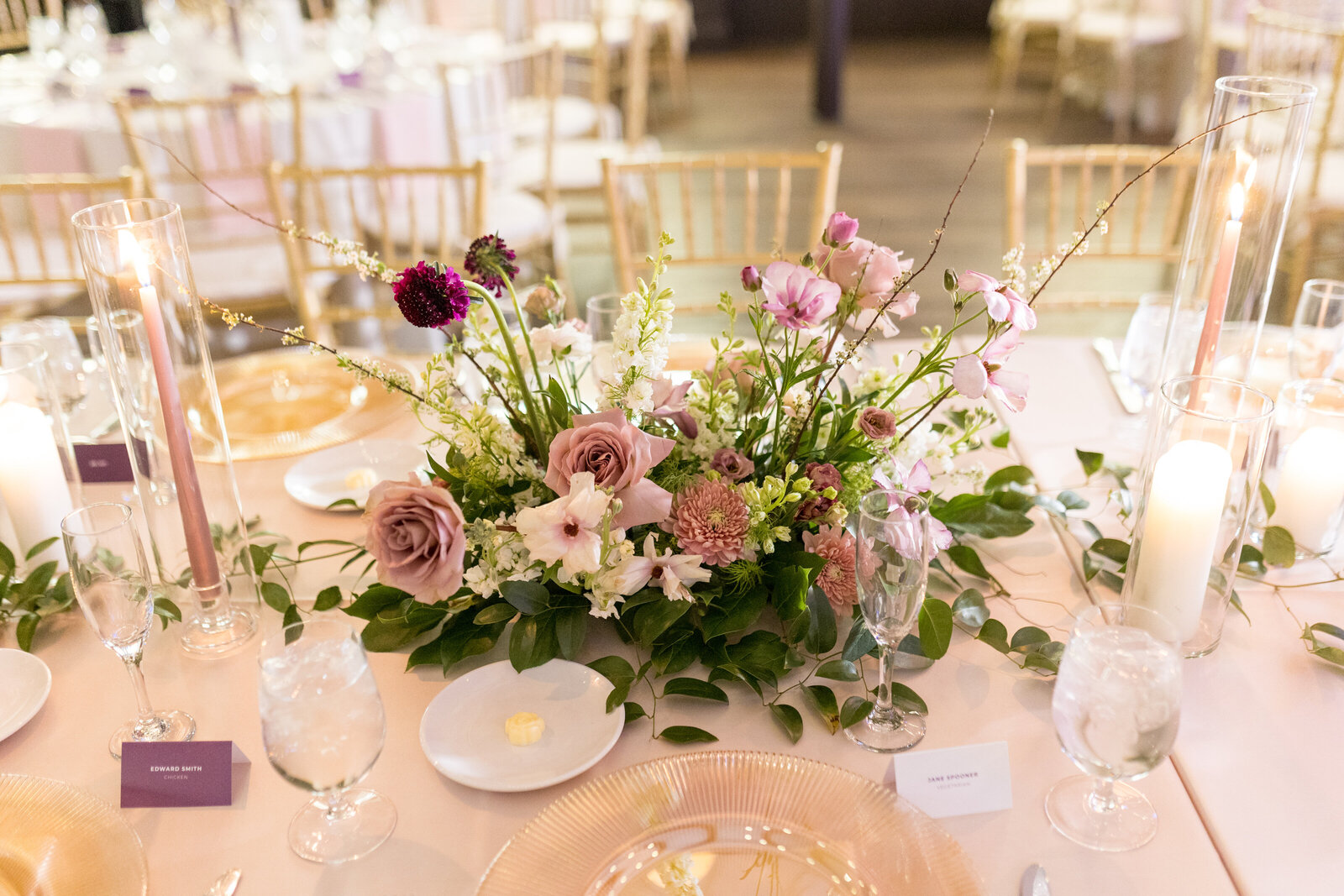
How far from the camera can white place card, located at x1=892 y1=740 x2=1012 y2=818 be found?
875mm

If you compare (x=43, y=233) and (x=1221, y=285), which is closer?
(x=1221, y=285)

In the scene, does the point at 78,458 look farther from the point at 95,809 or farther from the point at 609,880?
the point at 609,880

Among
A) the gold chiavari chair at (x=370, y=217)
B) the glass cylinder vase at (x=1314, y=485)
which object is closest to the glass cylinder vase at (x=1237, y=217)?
the glass cylinder vase at (x=1314, y=485)

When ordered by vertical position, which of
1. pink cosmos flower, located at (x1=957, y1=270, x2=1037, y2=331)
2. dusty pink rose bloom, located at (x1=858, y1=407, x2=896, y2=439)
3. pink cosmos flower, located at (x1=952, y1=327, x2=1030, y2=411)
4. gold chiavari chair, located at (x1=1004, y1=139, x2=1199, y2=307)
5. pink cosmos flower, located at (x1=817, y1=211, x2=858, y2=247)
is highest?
pink cosmos flower, located at (x1=817, y1=211, x2=858, y2=247)

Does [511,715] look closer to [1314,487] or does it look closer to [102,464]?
[102,464]

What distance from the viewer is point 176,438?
107 centimetres

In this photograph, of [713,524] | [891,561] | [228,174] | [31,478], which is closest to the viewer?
[891,561]

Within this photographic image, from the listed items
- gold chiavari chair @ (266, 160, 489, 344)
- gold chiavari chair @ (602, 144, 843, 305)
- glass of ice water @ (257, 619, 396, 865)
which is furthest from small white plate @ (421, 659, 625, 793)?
gold chiavari chair @ (266, 160, 489, 344)

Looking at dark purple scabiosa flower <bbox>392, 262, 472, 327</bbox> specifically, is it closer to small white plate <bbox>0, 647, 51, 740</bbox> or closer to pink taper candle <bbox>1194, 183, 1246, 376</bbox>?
small white plate <bbox>0, 647, 51, 740</bbox>

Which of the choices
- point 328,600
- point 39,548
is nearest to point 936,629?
point 328,600

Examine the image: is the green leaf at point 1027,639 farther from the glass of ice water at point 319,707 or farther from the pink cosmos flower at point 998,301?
the glass of ice water at point 319,707

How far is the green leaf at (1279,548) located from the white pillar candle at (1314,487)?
0.04m

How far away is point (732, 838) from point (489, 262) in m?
0.56

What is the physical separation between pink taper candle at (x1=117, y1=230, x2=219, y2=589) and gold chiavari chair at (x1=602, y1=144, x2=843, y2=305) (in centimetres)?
50
